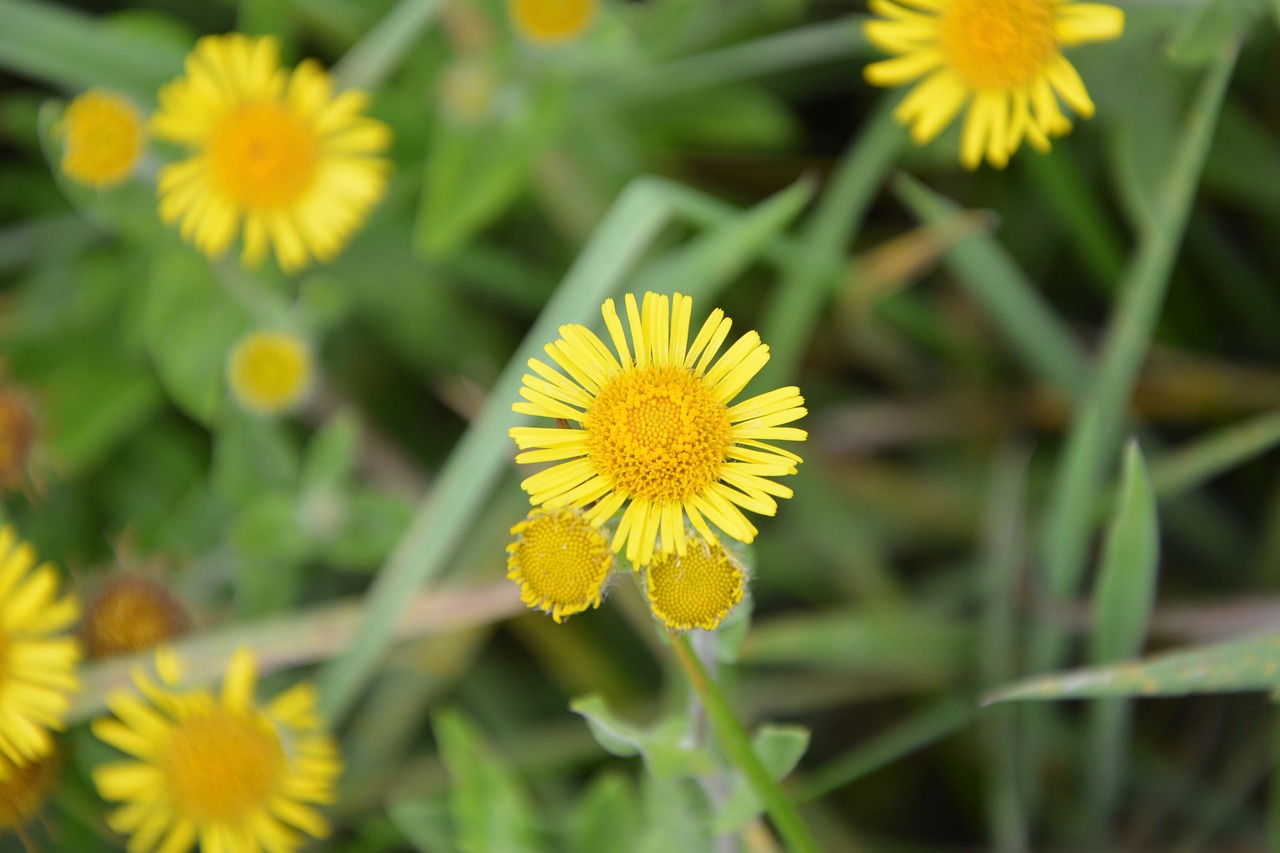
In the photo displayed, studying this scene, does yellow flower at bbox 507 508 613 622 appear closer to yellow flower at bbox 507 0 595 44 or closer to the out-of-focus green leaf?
the out-of-focus green leaf

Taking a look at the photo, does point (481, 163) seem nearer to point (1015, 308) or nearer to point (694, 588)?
point (1015, 308)

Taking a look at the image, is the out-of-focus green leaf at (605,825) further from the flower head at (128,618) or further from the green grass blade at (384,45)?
the green grass blade at (384,45)

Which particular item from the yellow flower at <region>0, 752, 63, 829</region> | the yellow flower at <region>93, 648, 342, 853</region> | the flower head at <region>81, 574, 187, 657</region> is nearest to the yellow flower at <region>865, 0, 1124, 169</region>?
the yellow flower at <region>93, 648, 342, 853</region>

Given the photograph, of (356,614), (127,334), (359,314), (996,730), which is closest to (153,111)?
(127,334)

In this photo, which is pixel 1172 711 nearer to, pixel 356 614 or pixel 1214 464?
pixel 1214 464

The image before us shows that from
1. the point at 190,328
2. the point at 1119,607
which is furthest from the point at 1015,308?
the point at 190,328

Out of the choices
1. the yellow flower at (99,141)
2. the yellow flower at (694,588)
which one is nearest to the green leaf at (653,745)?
the yellow flower at (694,588)
